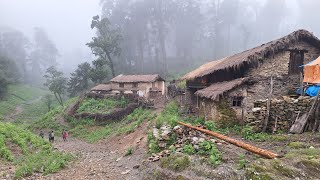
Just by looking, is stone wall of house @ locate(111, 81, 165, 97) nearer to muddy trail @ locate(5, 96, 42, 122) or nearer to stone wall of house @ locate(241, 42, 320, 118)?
muddy trail @ locate(5, 96, 42, 122)

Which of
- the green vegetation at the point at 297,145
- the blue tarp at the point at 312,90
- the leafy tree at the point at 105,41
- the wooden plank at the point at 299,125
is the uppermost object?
the leafy tree at the point at 105,41

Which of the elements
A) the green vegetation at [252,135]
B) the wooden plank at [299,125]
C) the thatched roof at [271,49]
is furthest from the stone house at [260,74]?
the wooden plank at [299,125]

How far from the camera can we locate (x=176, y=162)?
1009 centimetres

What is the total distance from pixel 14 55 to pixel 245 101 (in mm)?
90755

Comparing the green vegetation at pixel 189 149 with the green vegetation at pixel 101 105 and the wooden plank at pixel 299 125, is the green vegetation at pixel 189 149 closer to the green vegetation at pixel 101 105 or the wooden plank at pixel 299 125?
the wooden plank at pixel 299 125

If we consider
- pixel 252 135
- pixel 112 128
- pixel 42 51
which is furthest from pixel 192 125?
pixel 42 51

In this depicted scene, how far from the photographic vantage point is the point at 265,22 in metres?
96.4

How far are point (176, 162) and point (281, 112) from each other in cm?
667

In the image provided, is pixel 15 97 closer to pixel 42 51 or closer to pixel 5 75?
pixel 5 75

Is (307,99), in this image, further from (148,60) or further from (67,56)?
(67,56)

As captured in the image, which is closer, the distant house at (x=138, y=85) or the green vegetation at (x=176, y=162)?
the green vegetation at (x=176, y=162)

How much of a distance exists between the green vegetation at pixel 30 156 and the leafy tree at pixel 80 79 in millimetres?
27350

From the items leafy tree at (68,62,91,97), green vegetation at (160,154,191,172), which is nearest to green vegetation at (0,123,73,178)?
green vegetation at (160,154,191,172)

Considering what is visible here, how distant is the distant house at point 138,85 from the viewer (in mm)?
40634
